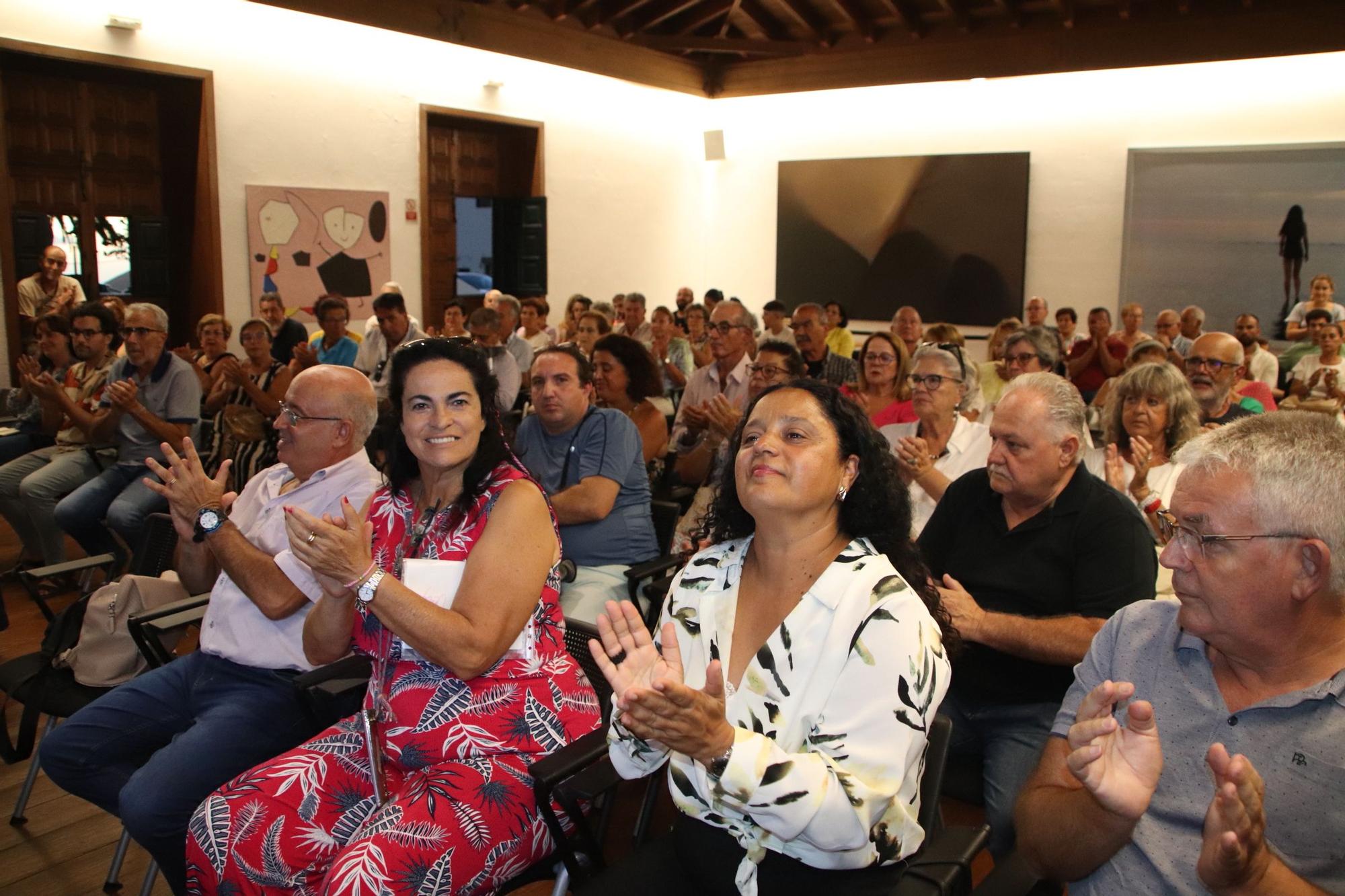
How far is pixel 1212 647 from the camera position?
5.11 ft

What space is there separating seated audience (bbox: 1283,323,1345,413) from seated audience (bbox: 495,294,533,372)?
519 cm

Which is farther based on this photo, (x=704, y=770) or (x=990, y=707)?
(x=990, y=707)

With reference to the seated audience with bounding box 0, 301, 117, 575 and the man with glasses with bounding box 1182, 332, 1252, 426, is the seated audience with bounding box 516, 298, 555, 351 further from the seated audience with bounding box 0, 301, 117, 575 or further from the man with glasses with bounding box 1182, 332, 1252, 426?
the man with glasses with bounding box 1182, 332, 1252, 426

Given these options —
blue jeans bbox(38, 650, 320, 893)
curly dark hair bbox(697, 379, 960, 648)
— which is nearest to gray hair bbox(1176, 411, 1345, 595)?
curly dark hair bbox(697, 379, 960, 648)

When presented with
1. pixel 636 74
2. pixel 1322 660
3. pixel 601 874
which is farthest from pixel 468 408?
pixel 636 74

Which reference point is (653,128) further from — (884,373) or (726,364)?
(884,373)

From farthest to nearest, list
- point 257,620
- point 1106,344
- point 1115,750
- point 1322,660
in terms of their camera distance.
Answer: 1. point 1106,344
2. point 257,620
3. point 1322,660
4. point 1115,750

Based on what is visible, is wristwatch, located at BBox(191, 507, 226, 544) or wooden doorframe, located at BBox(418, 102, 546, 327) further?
wooden doorframe, located at BBox(418, 102, 546, 327)

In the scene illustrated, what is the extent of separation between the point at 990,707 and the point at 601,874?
105 centimetres

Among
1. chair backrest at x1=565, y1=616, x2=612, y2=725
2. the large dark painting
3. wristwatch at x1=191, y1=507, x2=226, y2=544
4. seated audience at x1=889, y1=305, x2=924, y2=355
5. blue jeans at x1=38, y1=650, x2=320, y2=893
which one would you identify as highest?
the large dark painting

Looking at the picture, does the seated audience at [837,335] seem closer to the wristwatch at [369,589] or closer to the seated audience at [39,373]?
the seated audience at [39,373]

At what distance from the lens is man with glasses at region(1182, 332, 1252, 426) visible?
4141 millimetres

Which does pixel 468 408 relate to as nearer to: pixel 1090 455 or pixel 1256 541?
pixel 1256 541

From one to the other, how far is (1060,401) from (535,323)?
23.8ft
